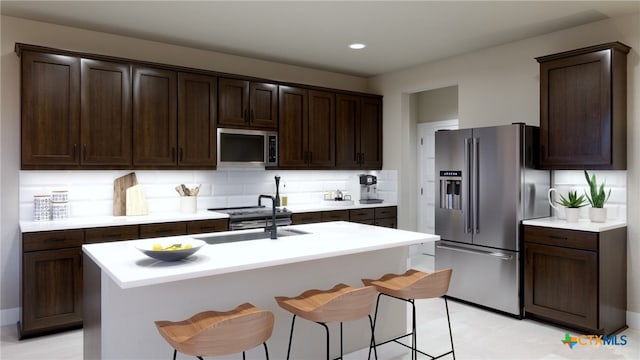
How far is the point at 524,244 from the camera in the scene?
3.93 metres

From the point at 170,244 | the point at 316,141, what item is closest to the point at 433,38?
the point at 316,141

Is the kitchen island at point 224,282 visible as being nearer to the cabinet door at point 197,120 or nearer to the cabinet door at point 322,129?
the cabinet door at point 197,120

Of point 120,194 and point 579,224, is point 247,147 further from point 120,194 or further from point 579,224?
point 579,224

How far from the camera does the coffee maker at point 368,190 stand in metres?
5.98

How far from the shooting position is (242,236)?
3.04 meters

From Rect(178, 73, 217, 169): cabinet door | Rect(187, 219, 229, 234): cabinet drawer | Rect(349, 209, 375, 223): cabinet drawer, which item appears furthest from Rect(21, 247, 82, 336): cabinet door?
Rect(349, 209, 375, 223): cabinet drawer

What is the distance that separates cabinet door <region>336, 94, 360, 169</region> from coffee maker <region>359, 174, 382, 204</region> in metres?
0.25

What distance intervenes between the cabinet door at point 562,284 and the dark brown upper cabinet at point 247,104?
9.84 ft

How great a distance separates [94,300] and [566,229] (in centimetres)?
352

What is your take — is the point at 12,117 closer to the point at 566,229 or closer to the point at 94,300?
the point at 94,300

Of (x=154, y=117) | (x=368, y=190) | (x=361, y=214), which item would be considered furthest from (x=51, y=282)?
(x=368, y=190)

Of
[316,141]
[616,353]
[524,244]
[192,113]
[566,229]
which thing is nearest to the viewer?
[616,353]

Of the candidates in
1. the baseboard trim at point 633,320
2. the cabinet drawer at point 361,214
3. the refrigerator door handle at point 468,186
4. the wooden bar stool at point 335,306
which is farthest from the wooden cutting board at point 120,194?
the baseboard trim at point 633,320

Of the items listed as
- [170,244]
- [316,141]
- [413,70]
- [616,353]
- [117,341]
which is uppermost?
[413,70]
